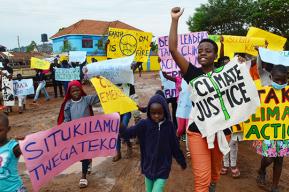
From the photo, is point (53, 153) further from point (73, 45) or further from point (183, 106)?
point (73, 45)

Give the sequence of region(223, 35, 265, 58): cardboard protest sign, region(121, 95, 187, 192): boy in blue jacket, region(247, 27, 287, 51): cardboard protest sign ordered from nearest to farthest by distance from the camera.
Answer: region(121, 95, 187, 192): boy in blue jacket < region(223, 35, 265, 58): cardboard protest sign < region(247, 27, 287, 51): cardboard protest sign

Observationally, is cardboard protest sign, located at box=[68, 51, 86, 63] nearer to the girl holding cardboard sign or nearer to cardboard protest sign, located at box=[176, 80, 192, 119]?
cardboard protest sign, located at box=[176, 80, 192, 119]

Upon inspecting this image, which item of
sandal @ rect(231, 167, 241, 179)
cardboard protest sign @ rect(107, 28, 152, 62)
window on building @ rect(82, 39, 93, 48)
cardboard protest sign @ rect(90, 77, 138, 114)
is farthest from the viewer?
window on building @ rect(82, 39, 93, 48)

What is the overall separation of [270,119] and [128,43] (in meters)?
4.36

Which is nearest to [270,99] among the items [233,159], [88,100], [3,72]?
[233,159]

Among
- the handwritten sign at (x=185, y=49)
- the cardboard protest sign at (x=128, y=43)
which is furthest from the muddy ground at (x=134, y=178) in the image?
the cardboard protest sign at (x=128, y=43)

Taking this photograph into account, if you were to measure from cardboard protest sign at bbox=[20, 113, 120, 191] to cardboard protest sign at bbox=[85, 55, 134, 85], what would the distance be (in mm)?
1244

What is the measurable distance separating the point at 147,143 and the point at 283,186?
2629 millimetres

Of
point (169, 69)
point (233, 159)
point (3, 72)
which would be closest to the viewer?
point (233, 159)

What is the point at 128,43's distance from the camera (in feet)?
27.5

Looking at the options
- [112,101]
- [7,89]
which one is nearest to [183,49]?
[112,101]

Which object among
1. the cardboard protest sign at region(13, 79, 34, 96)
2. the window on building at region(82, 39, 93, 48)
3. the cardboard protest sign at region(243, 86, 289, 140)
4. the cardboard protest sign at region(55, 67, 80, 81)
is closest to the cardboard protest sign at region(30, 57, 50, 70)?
the cardboard protest sign at region(55, 67, 80, 81)

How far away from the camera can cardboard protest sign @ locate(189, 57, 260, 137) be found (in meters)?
3.72

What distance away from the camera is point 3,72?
12891 millimetres
